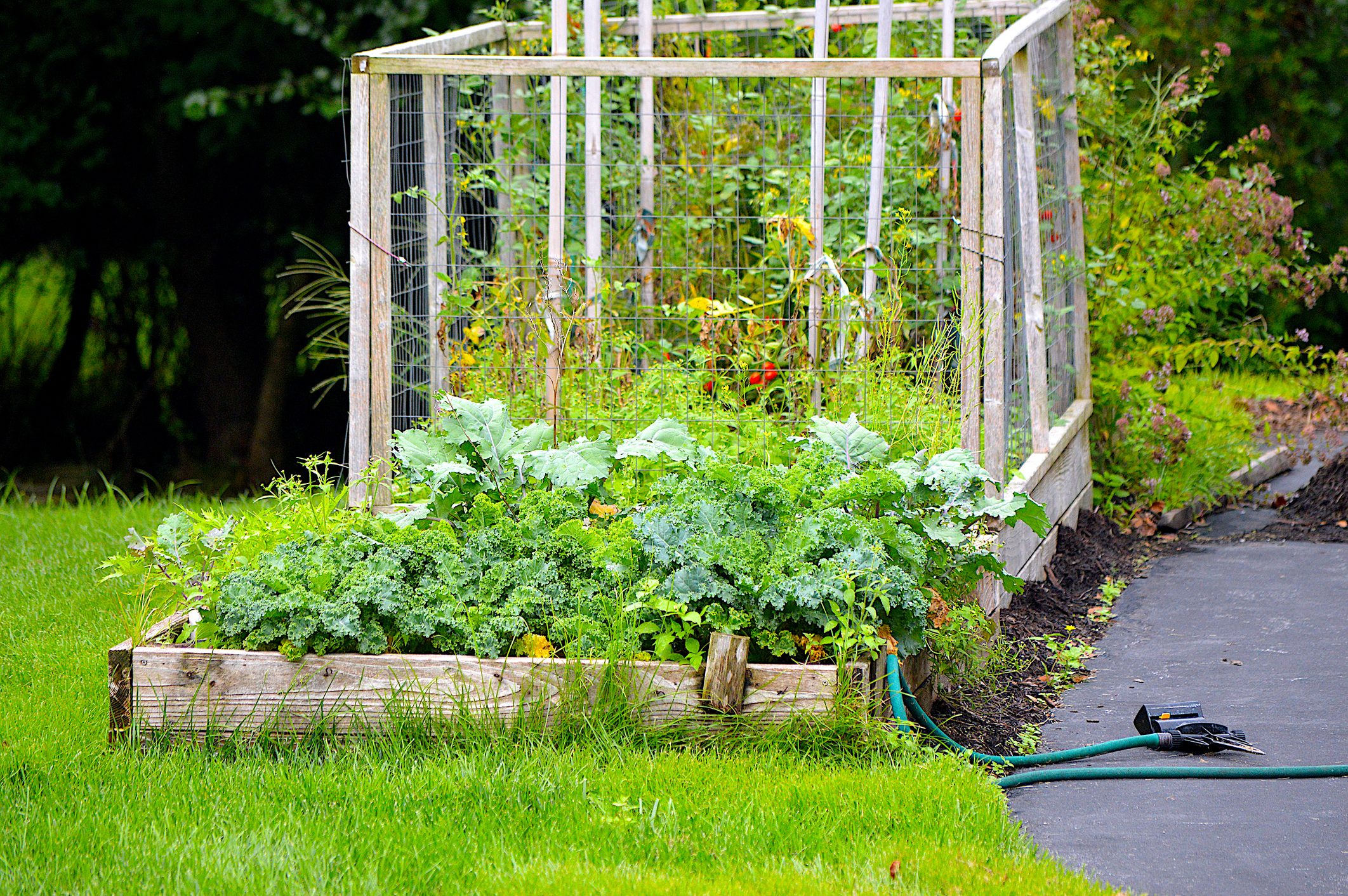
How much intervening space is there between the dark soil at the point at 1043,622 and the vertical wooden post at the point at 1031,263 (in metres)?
0.56

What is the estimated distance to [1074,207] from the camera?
5746 millimetres

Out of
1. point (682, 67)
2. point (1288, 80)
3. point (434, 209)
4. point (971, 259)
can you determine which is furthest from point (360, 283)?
point (1288, 80)

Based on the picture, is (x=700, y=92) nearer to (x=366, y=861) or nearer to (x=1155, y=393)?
(x=1155, y=393)

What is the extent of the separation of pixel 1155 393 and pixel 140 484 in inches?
328

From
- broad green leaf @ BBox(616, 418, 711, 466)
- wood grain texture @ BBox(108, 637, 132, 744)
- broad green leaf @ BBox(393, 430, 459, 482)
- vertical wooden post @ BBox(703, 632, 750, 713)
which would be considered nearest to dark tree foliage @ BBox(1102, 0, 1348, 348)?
broad green leaf @ BBox(616, 418, 711, 466)

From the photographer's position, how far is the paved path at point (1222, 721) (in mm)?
2635

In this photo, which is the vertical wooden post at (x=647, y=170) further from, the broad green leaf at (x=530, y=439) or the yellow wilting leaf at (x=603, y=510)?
the yellow wilting leaf at (x=603, y=510)

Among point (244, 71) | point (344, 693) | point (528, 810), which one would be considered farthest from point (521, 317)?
point (244, 71)

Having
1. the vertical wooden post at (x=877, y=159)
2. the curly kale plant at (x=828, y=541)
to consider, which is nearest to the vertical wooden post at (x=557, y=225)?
the curly kale plant at (x=828, y=541)

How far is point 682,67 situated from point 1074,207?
2.40 m

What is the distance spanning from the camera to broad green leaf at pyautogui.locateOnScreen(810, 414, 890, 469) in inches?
148

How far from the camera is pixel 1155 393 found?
6.24 meters

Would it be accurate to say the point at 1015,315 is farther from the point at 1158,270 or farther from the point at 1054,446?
the point at 1158,270

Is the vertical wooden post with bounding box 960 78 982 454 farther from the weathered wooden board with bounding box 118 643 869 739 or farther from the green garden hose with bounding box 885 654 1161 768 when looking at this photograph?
the weathered wooden board with bounding box 118 643 869 739
